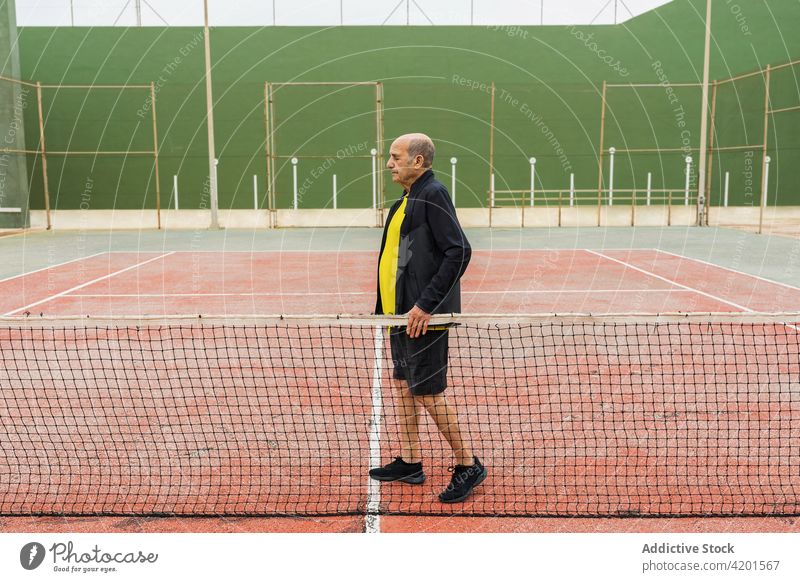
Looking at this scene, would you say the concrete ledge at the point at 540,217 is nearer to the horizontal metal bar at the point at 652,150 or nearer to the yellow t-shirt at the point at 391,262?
the horizontal metal bar at the point at 652,150

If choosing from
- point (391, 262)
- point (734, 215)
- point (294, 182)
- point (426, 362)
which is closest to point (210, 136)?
point (294, 182)

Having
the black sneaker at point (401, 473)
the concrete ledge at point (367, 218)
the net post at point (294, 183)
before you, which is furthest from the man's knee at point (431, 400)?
the net post at point (294, 183)

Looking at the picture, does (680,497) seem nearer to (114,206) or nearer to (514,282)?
(514,282)

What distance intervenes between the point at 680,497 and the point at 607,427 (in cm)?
121

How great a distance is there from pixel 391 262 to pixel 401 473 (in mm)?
1198

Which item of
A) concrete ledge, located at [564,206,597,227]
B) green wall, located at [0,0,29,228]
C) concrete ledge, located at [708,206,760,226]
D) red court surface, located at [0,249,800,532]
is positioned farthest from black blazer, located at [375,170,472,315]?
concrete ledge, located at [708,206,760,226]

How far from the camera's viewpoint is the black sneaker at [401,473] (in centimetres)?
Answer: 449

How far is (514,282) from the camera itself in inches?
511

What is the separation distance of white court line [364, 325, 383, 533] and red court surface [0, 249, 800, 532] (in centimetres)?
340

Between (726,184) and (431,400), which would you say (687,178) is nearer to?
(726,184)

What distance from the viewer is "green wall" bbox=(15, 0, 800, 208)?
1093 inches

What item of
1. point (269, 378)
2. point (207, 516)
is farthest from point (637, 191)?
point (207, 516)
